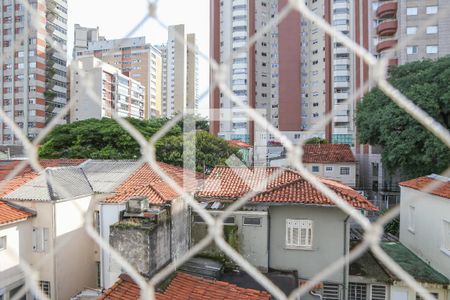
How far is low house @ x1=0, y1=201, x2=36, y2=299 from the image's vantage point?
15.6 feet

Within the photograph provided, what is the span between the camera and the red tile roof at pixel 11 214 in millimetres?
4879

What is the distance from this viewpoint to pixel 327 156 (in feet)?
45.8

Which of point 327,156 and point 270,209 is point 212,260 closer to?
point 270,209

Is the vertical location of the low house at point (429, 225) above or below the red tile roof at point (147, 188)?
below

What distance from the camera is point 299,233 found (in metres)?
4.54

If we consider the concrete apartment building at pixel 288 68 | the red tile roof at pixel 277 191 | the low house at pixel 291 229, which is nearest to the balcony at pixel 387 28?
the concrete apartment building at pixel 288 68

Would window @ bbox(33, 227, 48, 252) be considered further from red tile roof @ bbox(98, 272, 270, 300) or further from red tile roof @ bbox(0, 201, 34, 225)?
red tile roof @ bbox(98, 272, 270, 300)

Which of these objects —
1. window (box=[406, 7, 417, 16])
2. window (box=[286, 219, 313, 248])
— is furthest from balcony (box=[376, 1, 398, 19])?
window (box=[286, 219, 313, 248])

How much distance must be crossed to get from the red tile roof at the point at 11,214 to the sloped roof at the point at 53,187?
0.56ft

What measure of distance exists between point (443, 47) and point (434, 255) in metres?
11.6

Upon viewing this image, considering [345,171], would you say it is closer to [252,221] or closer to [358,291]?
[358,291]

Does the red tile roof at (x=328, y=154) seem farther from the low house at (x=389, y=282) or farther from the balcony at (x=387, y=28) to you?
the low house at (x=389, y=282)

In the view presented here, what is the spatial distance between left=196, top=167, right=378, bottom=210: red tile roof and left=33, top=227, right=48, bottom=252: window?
2510 millimetres

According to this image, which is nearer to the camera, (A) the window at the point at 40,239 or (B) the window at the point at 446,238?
(B) the window at the point at 446,238
